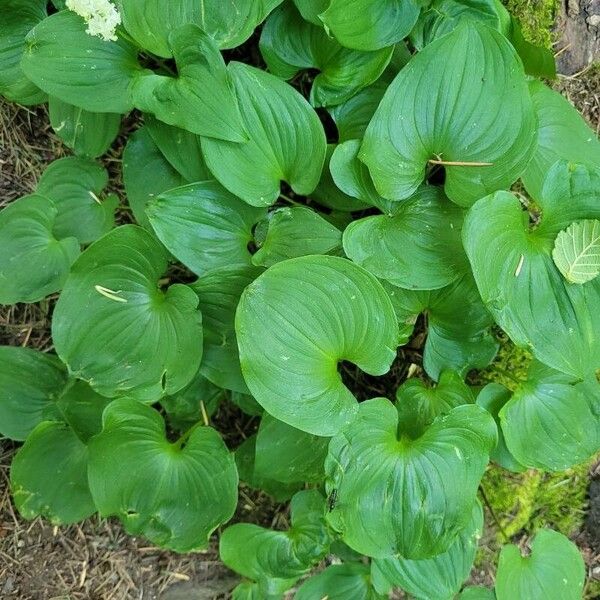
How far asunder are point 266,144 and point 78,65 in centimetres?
49

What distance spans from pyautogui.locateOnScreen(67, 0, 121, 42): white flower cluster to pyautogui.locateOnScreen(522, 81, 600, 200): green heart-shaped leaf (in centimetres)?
105

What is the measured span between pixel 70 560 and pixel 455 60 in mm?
1790

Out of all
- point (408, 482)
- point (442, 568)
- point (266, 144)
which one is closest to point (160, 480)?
point (408, 482)

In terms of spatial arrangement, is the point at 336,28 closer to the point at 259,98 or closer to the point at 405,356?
the point at 259,98

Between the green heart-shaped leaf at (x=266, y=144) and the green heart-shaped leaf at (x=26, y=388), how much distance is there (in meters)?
0.76

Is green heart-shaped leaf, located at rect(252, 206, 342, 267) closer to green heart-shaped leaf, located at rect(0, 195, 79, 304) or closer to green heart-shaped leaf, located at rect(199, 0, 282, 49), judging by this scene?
green heart-shaped leaf, located at rect(199, 0, 282, 49)

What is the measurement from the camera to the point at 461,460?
4.67 feet

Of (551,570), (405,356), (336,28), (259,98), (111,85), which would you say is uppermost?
(336,28)

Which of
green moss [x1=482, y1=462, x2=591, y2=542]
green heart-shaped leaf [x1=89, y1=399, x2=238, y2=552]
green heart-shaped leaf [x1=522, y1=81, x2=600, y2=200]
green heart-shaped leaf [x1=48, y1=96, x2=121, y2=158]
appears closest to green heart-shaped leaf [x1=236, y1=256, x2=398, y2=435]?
green heart-shaped leaf [x1=89, y1=399, x2=238, y2=552]

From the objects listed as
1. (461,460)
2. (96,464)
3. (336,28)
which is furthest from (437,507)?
(336,28)

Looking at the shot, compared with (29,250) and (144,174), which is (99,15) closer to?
(144,174)

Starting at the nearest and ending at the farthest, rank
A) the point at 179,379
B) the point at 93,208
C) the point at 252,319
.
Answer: the point at 252,319 → the point at 179,379 → the point at 93,208

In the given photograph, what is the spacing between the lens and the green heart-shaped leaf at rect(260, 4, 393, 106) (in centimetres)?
156

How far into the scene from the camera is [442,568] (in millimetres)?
1620
